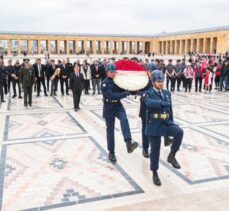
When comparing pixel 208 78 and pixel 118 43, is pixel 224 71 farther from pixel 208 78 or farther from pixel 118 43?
pixel 118 43

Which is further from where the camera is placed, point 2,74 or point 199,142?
point 2,74

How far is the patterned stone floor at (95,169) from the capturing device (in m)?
3.93

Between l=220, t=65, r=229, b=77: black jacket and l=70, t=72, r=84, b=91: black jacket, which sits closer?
l=70, t=72, r=84, b=91: black jacket

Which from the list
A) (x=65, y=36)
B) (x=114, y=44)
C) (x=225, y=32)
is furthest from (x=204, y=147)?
(x=114, y=44)

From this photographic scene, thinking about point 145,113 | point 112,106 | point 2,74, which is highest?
point 2,74

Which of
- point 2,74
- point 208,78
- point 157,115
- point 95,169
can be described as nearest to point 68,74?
point 2,74

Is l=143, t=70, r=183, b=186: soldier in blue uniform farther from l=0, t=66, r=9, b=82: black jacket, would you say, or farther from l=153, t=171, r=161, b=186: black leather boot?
l=0, t=66, r=9, b=82: black jacket

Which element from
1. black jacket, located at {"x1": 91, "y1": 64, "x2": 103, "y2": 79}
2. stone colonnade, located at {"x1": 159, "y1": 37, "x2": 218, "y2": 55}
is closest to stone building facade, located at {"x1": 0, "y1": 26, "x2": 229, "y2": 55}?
stone colonnade, located at {"x1": 159, "y1": 37, "x2": 218, "y2": 55}

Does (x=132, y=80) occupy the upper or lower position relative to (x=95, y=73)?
upper

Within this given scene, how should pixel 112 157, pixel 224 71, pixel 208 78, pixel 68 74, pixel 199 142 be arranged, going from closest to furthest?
1. pixel 112 157
2. pixel 199 142
3. pixel 68 74
4. pixel 208 78
5. pixel 224 71

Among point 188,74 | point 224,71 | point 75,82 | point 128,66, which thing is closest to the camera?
point 128,66

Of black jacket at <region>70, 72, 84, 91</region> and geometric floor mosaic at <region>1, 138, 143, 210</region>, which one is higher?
black jacket at <region>70, 72, 84, 91</region>

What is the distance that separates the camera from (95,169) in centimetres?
501

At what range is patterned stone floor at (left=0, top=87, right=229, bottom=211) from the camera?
3930 mm
